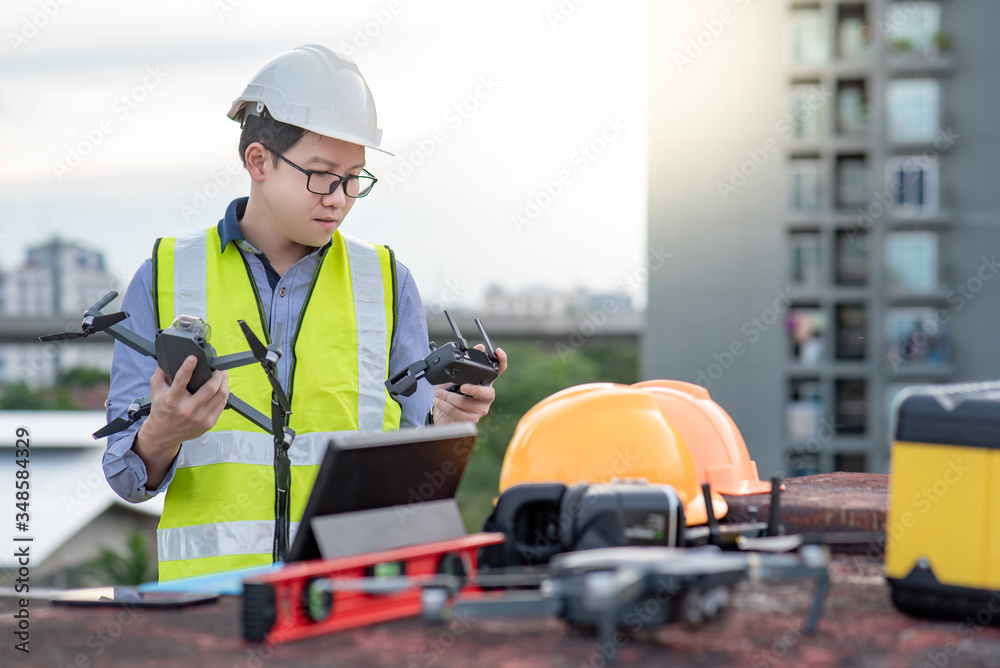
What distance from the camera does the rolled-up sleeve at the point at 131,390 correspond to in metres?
1.63

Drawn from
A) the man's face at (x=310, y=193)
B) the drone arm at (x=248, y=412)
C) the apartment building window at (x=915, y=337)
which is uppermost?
the man's face at (x=310, y=193)

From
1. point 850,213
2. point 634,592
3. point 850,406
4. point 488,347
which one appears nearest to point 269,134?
point 488,347

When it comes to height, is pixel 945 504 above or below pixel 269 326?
below

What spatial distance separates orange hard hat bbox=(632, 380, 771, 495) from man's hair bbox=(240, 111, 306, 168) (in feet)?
2.73

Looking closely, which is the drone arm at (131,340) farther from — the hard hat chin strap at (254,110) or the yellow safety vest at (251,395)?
the hard hat chin strap at (254,110)

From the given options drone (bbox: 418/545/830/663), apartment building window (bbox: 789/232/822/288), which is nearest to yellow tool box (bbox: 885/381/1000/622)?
drone (bbox: 418/545/830/663)

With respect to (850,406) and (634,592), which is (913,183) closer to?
(850,406)

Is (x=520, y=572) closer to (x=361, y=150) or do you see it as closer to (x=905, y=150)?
(x=361, y=150)

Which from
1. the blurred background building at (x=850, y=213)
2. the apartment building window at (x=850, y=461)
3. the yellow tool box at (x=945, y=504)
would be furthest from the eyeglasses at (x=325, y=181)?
the apartment building window at (x=850, y=461)

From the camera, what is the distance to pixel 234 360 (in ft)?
4.03

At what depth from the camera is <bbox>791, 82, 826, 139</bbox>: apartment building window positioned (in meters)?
11.2

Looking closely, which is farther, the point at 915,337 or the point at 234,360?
the point at 915,337

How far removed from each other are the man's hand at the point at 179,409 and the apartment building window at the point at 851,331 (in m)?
10.8

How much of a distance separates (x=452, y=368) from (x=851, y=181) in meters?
10.9
